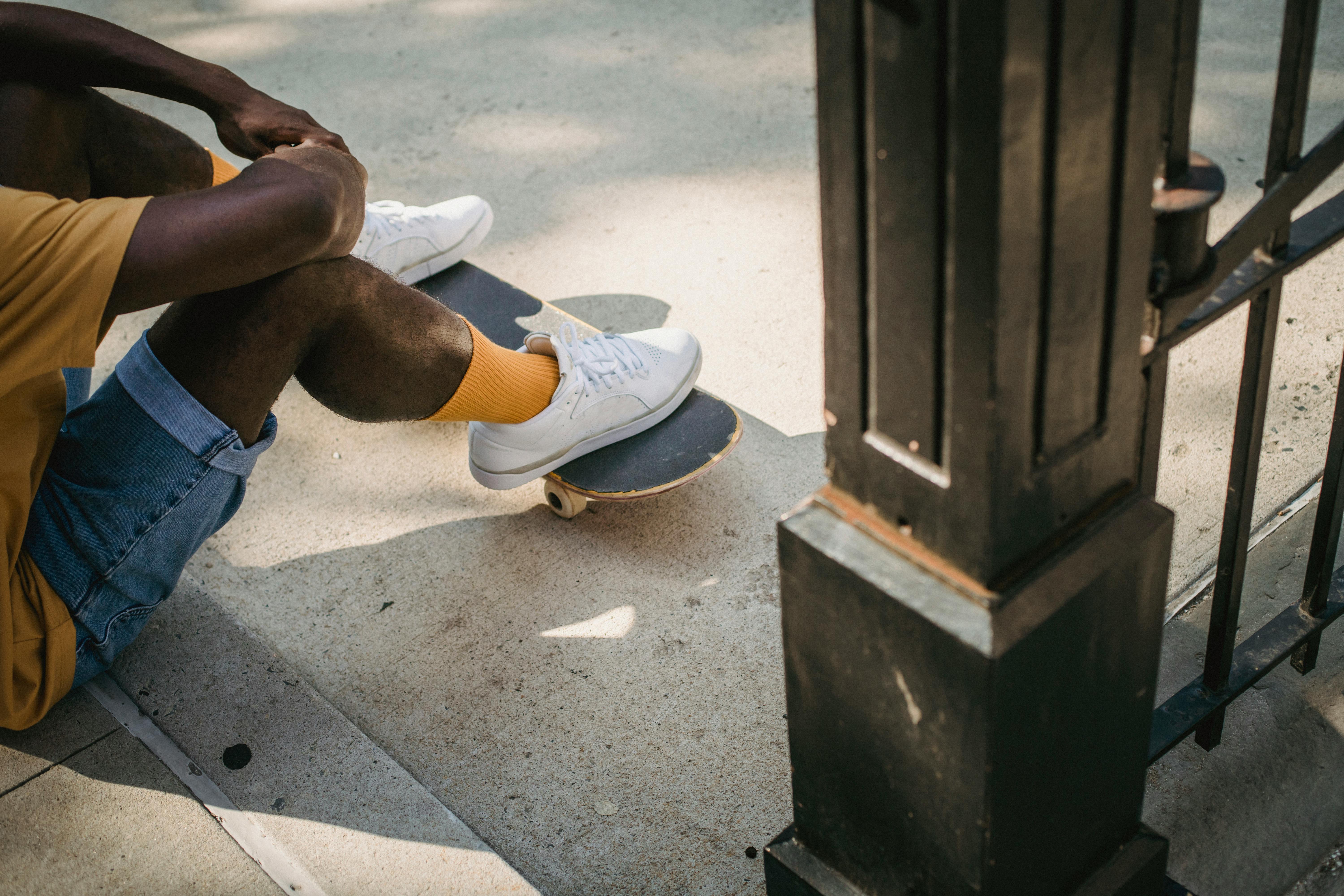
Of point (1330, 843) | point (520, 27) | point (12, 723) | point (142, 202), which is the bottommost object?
point (1330, 843)

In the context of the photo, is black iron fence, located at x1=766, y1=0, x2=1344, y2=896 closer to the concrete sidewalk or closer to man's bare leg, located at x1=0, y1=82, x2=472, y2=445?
the concrete sidewalk

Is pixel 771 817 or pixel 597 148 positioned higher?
pixel 597 148

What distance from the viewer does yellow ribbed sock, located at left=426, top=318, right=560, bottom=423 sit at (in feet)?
5.73

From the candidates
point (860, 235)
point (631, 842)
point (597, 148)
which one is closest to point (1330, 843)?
point (631, 842)

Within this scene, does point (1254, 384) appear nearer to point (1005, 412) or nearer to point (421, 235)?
point (1005, 412)

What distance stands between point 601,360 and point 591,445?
16 centimetres

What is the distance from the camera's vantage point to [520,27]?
3873 mm

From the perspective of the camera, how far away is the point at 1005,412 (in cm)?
73

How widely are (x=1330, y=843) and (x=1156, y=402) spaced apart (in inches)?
32.2

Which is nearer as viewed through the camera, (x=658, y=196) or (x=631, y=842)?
(x=631, y=842)

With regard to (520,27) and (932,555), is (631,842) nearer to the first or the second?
(932,555)

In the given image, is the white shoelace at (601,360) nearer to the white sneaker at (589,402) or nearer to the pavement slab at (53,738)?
the white sneaker at (589,402)

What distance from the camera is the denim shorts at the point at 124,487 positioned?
1433 millimetres

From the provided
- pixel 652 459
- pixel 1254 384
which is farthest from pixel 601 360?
pixel 1254 384
